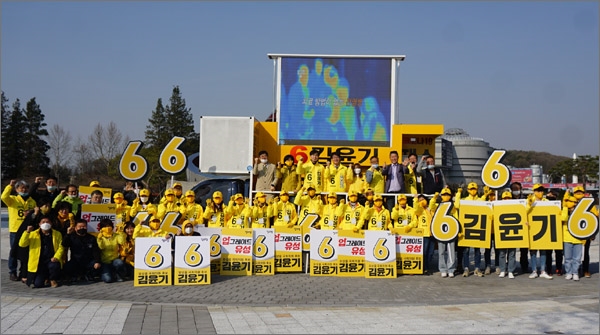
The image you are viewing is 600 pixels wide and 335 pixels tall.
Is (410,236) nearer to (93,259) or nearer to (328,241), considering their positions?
(328,241)

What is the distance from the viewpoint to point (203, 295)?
31.2ft

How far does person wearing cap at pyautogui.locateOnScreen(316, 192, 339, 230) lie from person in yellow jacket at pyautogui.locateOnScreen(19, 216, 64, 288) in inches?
209

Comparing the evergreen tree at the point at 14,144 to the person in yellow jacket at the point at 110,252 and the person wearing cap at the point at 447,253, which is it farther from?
the person wearing cap at the point at 447,253

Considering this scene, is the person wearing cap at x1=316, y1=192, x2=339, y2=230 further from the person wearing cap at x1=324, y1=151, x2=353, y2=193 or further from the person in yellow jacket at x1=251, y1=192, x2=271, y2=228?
the person in yellow jacket at x1=251, y1=192, x2=271, y2=228

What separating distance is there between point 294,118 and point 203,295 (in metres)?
6.92

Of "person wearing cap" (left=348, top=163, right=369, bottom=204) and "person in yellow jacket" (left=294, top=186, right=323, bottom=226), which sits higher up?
"person wearing cap" (left=348, top=163, right=369, bottom=204)

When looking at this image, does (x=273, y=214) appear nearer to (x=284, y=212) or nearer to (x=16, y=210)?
(x=284, y=212)

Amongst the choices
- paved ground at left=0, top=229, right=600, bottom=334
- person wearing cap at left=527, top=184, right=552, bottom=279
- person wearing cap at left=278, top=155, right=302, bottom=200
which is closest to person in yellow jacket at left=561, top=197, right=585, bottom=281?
paved ground at left=0, top=229, right=600, bottom=334

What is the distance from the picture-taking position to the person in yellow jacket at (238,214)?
12.2 m

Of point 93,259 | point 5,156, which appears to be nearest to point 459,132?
point 93,259

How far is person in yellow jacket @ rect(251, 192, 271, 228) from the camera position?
12312 mm

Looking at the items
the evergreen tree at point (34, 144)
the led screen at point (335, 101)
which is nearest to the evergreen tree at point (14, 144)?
the evergreen tree at point (34, 144)

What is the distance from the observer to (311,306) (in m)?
8.66

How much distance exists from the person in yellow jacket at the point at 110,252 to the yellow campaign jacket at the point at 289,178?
4205 mm
